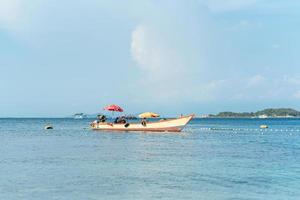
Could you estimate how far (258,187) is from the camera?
25797mm

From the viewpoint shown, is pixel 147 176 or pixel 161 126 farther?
pixel 161 126

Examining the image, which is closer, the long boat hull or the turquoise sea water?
the turquoise sea water

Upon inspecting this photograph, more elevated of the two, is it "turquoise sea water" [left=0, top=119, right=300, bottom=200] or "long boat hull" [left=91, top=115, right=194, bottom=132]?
"long boat hull" [left=91, top=115, right=194, bottom=132]

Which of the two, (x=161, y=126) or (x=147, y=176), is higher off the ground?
(x=161, y=126)

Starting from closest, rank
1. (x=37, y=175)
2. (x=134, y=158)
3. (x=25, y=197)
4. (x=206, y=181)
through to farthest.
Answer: (x=25, y=197)
(x=206, y=181)
(x=37, y=175)
(x=134, y=158)

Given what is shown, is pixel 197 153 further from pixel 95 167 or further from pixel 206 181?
pixel 206 181

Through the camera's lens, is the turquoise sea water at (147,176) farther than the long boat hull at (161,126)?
No

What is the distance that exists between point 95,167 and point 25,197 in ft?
36.3

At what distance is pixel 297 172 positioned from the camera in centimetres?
3172

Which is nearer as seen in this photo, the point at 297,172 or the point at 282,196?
the point at 282,196

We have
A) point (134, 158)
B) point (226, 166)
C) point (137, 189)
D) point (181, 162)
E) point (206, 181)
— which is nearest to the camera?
point (137, 189)

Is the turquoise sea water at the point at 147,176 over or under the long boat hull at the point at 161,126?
under

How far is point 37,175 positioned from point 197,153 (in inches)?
725

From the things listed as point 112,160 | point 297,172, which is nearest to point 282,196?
point 297,172
